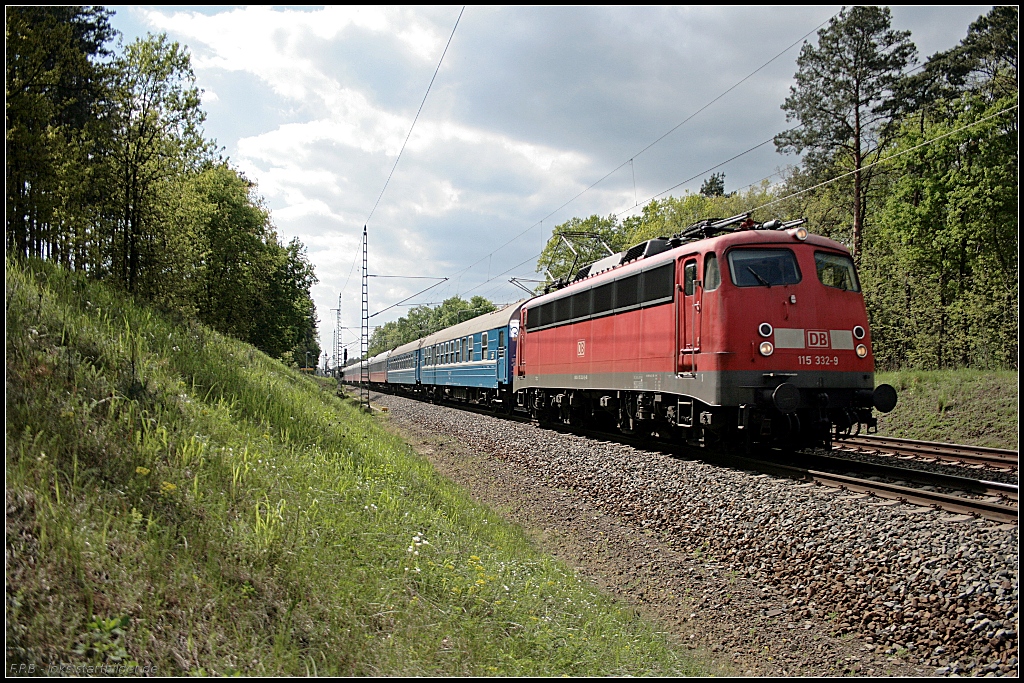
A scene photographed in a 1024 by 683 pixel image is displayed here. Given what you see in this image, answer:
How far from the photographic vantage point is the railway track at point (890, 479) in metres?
6.85

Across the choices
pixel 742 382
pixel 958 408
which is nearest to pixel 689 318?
pixel 742 382

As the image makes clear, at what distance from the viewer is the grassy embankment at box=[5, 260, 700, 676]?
3221 mm

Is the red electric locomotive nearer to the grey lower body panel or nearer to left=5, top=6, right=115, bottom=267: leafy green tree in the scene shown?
the grey lower body panel

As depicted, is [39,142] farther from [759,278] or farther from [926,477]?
[926,477]

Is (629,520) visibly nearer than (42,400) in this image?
No

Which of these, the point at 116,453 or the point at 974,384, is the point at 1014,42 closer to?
the point at 974,384

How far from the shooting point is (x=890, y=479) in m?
8.74

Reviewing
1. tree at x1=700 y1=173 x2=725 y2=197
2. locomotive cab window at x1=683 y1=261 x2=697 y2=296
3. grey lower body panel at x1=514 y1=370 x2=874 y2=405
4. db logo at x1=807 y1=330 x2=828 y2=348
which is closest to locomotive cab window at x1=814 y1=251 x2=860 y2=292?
db logo at x1=807 y1=330 x2=828 y2=348

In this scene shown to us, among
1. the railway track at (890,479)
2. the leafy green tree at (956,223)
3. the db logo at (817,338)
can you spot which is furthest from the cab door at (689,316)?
the leafy green tree at (956,223)

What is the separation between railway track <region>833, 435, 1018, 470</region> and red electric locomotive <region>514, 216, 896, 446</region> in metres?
1.29

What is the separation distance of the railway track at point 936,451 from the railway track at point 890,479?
0.07 feet

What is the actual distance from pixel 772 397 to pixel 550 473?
433 cm

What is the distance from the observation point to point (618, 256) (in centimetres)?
1436

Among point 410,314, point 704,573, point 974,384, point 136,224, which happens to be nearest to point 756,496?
point 704,573
